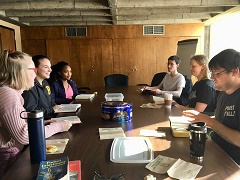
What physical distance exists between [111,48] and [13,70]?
4969mm

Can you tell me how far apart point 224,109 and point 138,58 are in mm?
4903

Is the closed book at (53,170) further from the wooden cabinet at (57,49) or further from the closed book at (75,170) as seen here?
the wooden cabinet at (57,49)

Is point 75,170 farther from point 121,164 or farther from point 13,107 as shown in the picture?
point 13,107

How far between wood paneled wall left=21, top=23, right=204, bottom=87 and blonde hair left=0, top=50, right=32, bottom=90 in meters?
4.90

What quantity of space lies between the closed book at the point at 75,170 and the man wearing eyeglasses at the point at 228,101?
2.38ft

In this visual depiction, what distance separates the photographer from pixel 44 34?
6168mm

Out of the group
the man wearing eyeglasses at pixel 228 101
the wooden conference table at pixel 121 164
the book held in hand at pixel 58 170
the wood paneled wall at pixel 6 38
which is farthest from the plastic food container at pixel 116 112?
the wood paneled wall at pixel 6 38

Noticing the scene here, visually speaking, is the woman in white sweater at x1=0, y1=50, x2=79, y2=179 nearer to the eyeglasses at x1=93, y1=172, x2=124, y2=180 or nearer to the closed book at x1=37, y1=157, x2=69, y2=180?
the closed book at x1=37, y1=157, x2=69, y2=180

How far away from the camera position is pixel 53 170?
0.94m

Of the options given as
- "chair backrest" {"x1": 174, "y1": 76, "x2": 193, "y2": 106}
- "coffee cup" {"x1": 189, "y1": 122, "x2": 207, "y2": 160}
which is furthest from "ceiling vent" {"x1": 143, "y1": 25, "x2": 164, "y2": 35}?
"coffee cup" {"x1": 189, "y1": 122, "x2": 207, "y2": 160}

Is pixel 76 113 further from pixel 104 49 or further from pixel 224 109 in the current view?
pixel 104 49

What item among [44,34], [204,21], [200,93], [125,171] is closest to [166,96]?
[200,93]

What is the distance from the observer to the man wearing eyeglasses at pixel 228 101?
1.33m

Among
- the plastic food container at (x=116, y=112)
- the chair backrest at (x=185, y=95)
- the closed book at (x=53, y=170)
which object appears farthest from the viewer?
the chair backrest at (x=185, y=95)
